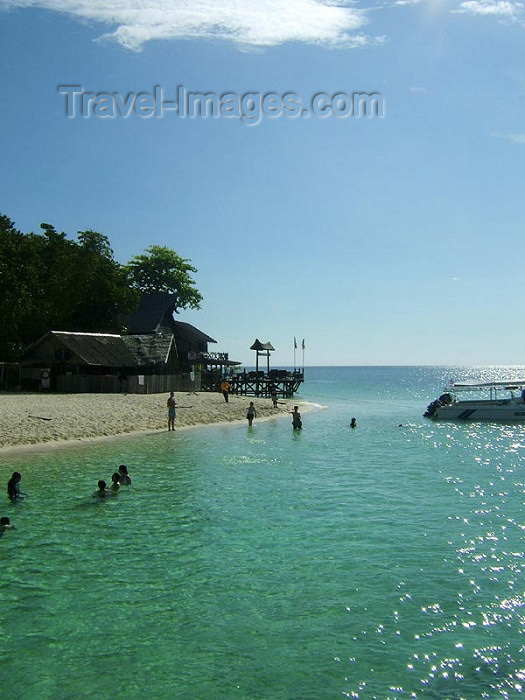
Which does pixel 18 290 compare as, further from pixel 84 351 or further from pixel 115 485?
pixel 115 485

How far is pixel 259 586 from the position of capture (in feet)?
35.6

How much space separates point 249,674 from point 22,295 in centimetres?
3805

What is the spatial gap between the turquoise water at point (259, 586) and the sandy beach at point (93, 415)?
445 centimetres

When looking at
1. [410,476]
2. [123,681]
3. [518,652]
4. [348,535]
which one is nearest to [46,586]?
[123,681]

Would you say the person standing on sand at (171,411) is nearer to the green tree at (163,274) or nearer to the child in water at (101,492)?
the child in water at (101,492)

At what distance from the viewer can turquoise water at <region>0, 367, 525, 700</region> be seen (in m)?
7.90

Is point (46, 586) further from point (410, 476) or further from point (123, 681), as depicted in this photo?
point (410, 476)

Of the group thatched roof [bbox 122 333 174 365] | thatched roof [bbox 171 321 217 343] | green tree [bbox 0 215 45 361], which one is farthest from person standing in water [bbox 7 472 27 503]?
thatched roof [bbox 171 321 217 343]

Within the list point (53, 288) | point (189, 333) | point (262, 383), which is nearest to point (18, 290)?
point (53, 288)

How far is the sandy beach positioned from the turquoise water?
175 inches

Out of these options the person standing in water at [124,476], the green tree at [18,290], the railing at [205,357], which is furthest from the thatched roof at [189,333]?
the person standing in water at [124,476]

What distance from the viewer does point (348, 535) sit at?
45.7ft

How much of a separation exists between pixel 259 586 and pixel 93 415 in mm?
21516

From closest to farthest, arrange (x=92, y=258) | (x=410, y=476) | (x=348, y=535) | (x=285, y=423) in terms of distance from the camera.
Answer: (x=348, y=535), (x=410, y=476), (x=285, y=423), (x=92, y=258)
